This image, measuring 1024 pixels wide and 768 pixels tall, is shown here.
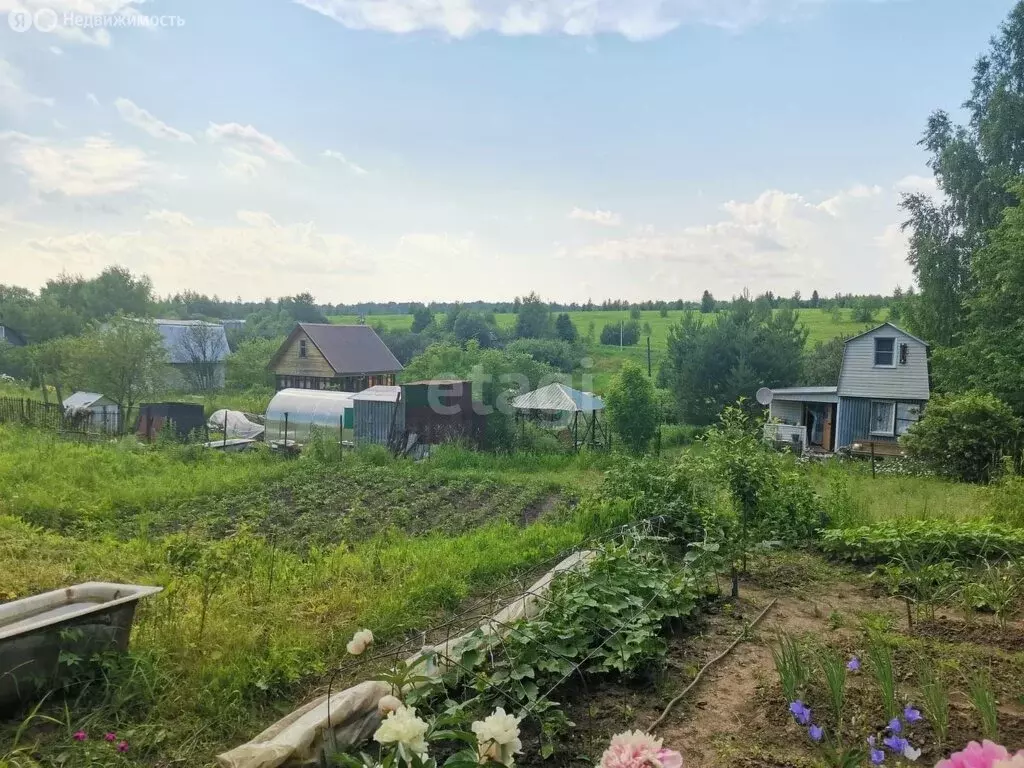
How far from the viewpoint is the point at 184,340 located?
1180 inches

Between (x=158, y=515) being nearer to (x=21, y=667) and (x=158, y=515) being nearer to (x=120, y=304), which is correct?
(x=21, y=667)

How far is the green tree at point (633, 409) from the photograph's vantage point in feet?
47.7

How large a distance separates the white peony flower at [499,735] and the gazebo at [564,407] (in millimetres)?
13453

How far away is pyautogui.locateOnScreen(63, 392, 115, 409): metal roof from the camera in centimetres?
1836

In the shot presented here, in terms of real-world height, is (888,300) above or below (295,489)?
above

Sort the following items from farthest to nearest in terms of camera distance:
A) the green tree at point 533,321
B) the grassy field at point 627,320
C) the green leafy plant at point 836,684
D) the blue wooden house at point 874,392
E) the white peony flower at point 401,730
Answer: the green tree at point 533,321
the grassy field at point 627,320
the blue wooden house at point 874,392
the green leafy plant at point 836,684
the white peony flower at point 401,730

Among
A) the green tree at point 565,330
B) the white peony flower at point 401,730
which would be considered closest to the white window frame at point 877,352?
the white peony flower at point 401,730

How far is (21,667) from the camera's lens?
3107mm

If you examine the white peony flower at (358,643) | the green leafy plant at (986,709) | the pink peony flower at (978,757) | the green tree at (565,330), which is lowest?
the green leafy plant at (986,709)

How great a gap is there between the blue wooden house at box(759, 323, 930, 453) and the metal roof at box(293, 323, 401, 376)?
14941mm

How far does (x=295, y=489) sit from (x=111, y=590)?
584cm

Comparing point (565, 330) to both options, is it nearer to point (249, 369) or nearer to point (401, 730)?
point (249, 369)

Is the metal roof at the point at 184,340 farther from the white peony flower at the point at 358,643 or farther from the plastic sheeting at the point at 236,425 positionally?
the white peony flower at the point at 358,643

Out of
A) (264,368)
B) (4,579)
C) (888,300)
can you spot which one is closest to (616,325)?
(888,300)
